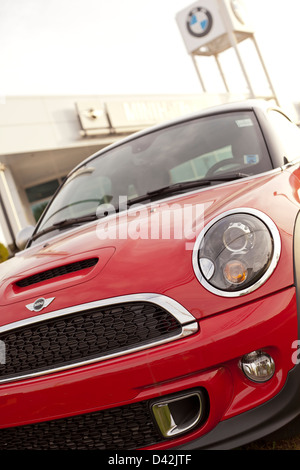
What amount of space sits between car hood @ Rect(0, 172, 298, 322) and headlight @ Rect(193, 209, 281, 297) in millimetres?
29

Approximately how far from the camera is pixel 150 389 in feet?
5.08

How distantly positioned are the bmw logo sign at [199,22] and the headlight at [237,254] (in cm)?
2954

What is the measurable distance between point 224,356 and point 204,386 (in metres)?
0.13


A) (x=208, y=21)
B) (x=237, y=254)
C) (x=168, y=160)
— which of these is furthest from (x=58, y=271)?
(x=208, y=21)

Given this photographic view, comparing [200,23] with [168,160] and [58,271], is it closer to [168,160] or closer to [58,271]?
[168,160]

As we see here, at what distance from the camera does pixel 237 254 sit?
5.32ft

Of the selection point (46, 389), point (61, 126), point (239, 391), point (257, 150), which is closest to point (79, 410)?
point (46, 389)

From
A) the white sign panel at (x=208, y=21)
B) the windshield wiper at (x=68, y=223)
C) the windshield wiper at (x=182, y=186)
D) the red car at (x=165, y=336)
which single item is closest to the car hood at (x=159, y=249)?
the red car at (x=165, y=336)

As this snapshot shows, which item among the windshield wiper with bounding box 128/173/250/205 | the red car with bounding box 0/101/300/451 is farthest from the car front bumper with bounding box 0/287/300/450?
the windshield wiper with bounding box 128/173/250/205

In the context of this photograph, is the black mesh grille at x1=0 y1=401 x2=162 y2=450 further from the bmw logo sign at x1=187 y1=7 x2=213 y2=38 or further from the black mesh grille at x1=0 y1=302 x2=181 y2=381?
the bmw logo sign at x1=187 y1=7 x2=213 y2=38

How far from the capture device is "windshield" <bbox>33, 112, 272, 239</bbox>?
2.63 meters

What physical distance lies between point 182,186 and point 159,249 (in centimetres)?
82

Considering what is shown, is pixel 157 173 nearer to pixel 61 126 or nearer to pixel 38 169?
pixel 61 126

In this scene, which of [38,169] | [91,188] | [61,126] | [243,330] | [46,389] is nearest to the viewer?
[243,330]
